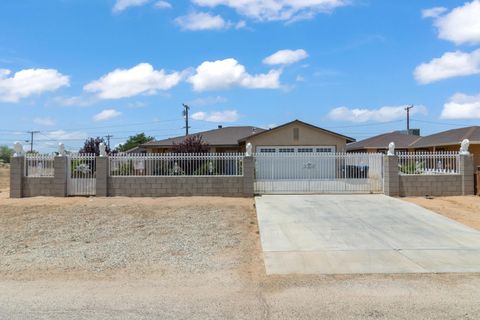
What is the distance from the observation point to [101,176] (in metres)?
17.9

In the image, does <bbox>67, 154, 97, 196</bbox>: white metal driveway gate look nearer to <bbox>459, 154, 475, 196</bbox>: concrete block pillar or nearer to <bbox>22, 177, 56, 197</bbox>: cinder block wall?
<bbox>22, 177, 56, 197</bbox>: cinder block wall

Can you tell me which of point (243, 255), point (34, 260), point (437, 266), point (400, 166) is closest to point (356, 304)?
point (437, 266)

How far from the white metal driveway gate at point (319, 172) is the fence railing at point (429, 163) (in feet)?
4.02

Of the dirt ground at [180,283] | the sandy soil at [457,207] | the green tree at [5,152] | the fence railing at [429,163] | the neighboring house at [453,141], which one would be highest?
the green tree at [5,152]

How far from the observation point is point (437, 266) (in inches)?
320

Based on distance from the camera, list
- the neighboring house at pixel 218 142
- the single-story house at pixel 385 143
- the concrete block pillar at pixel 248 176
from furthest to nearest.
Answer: the single-story house at pixel 385 143
the neighboring house at pixel 218 142
the concrete block pillar at pixel 248 176

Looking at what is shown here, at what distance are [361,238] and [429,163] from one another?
999 centimetres

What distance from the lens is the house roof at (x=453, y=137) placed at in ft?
96.4

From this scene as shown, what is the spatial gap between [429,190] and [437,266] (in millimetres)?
10653

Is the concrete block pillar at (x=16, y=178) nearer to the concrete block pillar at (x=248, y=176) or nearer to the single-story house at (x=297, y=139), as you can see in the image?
the concrete block pillar at (x=248, y=176)

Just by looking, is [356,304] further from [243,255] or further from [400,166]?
[400,166]

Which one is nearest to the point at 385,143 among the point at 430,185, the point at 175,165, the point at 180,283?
the point at 430,185

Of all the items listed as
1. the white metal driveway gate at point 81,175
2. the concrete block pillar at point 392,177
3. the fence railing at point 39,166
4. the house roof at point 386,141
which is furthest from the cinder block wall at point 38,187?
the house roof at point 386,141

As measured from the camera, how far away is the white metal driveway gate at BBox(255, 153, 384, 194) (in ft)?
61.3
